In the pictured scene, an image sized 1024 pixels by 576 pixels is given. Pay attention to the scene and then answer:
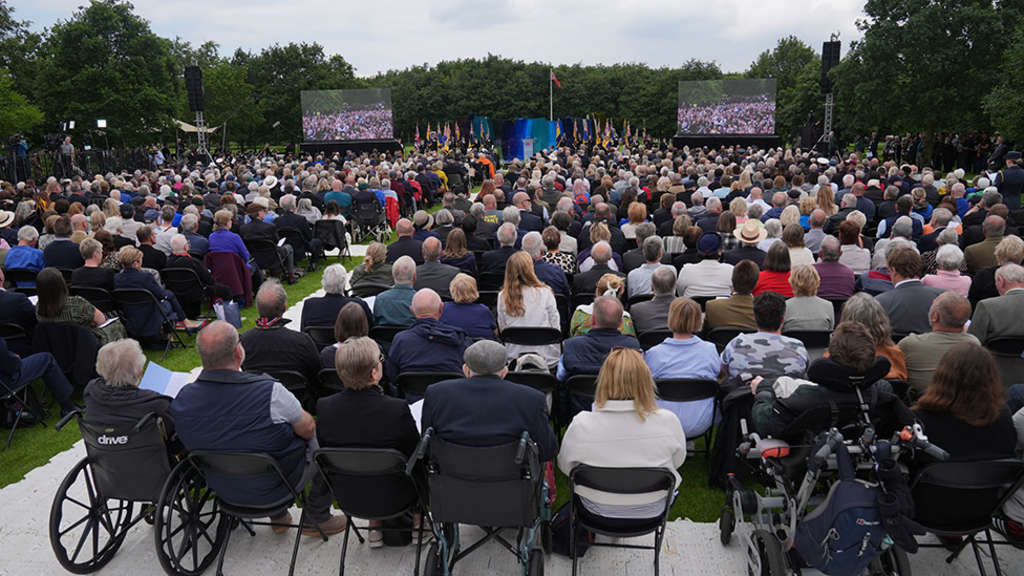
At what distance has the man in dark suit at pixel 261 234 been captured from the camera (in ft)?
31.7

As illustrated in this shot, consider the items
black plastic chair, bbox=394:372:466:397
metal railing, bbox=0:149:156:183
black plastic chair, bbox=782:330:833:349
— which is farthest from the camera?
metal railing, bbox=0:149:156:183

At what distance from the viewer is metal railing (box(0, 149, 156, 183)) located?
20750 millimetres

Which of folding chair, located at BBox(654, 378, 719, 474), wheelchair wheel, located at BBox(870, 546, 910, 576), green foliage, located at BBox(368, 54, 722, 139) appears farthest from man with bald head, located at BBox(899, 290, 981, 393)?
green foliage, located at BBox(368, 54, 722, 139)

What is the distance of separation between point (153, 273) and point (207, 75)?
44.4 meters

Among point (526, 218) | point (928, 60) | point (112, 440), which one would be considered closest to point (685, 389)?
point (112, 440)

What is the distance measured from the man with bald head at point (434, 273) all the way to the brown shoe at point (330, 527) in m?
2.73

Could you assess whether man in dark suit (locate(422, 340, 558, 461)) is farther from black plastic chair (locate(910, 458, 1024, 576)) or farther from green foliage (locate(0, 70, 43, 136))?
green foliage (locate(0, 70, 43, 136))

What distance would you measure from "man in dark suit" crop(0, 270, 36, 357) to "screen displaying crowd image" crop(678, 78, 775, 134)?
30.0 m

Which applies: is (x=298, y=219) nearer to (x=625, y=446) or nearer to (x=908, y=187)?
(x=625, y=446)

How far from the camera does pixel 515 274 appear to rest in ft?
17.9

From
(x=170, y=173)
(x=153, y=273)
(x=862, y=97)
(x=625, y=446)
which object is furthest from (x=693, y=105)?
(x=625, y=446)

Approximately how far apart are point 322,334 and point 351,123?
30113mm

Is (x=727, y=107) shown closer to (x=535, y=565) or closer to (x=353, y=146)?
(x=353, y=146)

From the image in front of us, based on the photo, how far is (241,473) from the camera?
343cm
